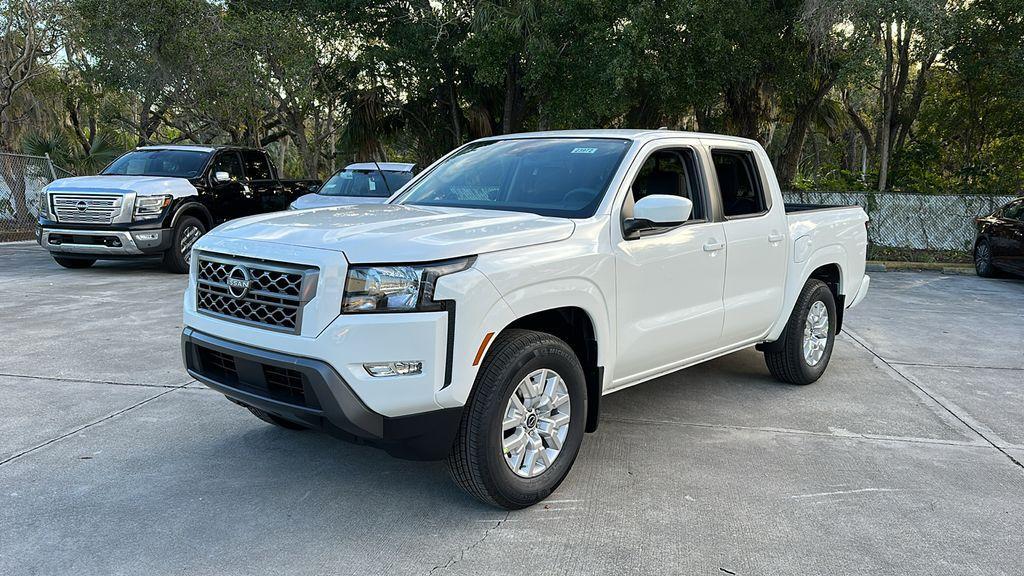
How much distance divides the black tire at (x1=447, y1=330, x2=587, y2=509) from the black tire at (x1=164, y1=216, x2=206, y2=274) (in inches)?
361

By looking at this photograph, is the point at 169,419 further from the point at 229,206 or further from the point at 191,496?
the point at 229,206

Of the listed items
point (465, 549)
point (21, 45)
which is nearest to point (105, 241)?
point (465, 549)

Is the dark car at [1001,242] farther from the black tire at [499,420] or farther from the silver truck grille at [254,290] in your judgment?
the silver truck grille at [254,290]

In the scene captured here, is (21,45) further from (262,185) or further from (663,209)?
(663,209)

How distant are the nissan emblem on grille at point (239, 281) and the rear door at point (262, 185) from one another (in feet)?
33.9

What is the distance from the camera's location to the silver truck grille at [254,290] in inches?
133

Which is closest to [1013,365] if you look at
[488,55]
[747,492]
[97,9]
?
[747,492]

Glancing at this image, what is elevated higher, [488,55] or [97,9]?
[97,9]

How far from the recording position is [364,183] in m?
12.8

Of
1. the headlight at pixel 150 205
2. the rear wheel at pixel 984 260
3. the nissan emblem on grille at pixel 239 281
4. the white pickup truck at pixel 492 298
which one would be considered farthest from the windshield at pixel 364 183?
the rear wheel at pixel 984 260

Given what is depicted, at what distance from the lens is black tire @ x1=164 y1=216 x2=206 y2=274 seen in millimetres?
11570

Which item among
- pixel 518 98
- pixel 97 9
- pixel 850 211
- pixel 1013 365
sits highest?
pixel 97 9

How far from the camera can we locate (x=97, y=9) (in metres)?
16.2

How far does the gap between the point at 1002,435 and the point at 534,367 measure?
3.44 m
